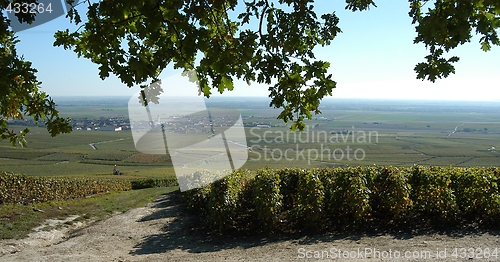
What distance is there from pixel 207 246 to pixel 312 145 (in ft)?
175

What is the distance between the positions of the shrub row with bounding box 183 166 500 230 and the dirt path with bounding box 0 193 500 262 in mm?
553

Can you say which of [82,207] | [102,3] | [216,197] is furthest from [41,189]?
[102,3]

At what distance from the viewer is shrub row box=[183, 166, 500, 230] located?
22.7ft

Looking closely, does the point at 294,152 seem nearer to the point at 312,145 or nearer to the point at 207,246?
the point at 312,145

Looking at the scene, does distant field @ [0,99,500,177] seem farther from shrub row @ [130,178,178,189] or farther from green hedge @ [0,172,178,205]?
green hedge @ [0,172,178,205]

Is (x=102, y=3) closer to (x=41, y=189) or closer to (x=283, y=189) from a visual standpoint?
(x=283, y=189)

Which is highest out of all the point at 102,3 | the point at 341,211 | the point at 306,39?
the point at 102,3

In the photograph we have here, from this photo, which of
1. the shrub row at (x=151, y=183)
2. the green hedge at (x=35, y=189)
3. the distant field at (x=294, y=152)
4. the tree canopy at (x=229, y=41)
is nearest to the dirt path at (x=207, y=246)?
the tree canopy at (x=229, y=41)

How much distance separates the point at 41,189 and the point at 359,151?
46431 mm

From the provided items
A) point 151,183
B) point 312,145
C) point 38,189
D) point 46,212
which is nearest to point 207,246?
point 46,212

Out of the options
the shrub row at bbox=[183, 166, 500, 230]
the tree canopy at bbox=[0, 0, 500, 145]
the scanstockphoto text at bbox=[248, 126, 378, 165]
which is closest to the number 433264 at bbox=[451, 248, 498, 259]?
the shrub row at bbox=[183, 166, 500, 230]

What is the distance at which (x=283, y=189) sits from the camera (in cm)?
908

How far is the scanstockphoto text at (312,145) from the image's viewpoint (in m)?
46.4

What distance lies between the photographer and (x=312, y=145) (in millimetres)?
58938
